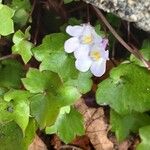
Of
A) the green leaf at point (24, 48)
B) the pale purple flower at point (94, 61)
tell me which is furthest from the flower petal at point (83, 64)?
the green leaf at point (24, 48)

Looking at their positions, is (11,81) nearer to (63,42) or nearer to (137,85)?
(63,42)

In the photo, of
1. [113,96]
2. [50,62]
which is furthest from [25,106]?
[113,96]

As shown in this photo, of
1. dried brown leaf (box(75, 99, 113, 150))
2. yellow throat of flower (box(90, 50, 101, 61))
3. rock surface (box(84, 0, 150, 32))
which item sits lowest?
dried brown leaf (box(75, 99, 113, 150))

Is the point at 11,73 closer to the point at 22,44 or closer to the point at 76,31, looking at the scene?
the point at 22,44

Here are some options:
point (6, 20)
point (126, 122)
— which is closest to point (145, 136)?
point (126, 122)

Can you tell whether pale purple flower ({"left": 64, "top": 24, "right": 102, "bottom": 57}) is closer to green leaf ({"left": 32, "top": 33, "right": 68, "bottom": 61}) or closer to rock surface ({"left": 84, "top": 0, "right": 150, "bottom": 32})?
green leaf ({"left": 32, "top": 33, "right": 68, "bottom": 61})

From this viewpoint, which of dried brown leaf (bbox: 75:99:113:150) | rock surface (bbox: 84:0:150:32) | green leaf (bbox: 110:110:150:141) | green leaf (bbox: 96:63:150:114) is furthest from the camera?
dried brown leaf (bbox: 75:99:113:150)

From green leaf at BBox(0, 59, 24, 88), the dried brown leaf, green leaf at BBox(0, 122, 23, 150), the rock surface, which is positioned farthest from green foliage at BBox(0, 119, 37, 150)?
the rock surface

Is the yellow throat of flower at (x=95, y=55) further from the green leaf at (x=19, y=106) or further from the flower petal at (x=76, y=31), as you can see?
the green leaf at (x=19, y=106)
